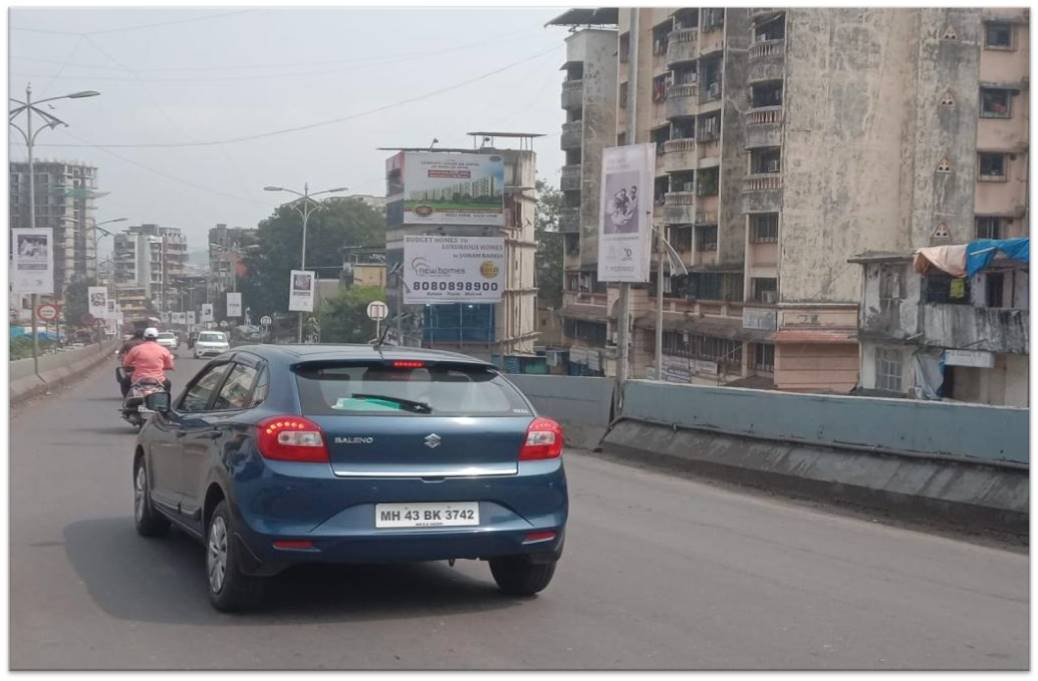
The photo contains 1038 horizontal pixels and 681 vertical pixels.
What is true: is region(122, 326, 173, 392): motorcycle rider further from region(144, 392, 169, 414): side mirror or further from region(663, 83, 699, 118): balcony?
region(663, 83, 699, 118): balcony

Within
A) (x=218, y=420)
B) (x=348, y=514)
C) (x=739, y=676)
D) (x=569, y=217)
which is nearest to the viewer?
(x=739, y=676)

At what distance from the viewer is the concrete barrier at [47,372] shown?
87.3 feet

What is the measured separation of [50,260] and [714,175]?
33.4m

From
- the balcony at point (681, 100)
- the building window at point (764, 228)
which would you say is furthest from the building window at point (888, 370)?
the balcony at point (681, 100)

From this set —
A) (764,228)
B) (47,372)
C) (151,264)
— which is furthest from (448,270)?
(151,264)

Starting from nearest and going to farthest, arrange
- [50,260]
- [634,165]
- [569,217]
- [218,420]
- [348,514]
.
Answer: [348,514]
[218,420]
[634,165]
[50,260]
[569,217]

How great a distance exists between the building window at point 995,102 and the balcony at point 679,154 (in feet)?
39.1

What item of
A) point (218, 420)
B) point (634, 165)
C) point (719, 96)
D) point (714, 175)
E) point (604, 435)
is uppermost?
point (719, 96)

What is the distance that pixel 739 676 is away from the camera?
5395 millimetres

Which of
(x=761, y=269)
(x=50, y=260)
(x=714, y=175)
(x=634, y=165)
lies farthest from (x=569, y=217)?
(x=634, y=165)

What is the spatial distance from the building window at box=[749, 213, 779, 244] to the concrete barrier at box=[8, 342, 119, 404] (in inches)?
1014

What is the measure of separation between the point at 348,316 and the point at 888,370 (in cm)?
3639

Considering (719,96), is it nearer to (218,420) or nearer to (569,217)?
(569,217)

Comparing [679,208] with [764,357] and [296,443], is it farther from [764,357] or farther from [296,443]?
[296,443]
